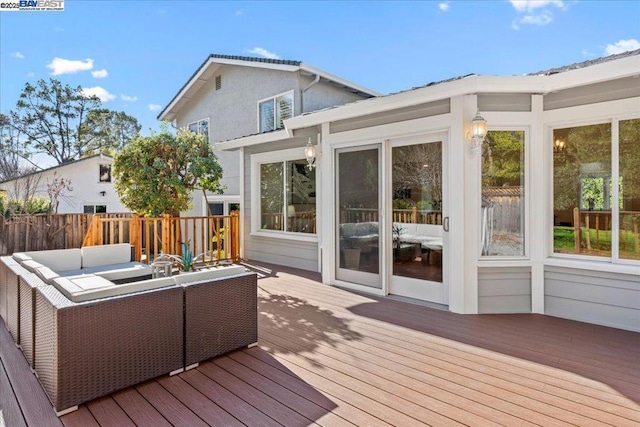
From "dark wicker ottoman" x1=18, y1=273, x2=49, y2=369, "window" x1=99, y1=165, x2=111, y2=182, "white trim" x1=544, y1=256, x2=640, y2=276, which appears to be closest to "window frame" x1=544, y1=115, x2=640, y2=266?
"white trim" x1=544, y1=256, x2=640, y2=276

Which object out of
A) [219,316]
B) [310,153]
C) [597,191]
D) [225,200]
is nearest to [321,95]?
[310,153]

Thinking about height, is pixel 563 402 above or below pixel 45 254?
below

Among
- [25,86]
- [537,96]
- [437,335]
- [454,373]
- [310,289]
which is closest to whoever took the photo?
[454,373]

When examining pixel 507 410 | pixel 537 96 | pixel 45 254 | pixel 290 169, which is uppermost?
pixel 537 96

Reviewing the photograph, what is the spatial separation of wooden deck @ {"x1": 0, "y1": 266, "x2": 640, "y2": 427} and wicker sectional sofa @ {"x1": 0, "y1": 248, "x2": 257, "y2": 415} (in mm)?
132

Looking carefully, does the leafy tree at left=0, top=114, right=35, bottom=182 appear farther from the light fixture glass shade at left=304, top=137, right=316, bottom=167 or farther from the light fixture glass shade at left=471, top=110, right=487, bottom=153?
→ the light fixture glass shade at left=471, top=110, right=487, bottom=153

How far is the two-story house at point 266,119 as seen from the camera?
7449 mm

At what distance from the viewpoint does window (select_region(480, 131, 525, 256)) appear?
4516 millimetres

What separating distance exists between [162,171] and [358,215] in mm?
4099

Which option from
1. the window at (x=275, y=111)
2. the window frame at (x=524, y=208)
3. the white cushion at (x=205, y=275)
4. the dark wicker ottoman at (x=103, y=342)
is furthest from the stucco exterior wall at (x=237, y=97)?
the dark wicker ottoman at (x=103, y=342)

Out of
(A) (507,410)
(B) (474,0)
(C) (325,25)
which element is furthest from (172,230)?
(B) (474,0)

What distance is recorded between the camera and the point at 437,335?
378cm

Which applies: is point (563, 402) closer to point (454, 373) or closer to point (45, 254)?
point (454, 373)

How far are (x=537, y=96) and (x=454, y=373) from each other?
11.4 feet
